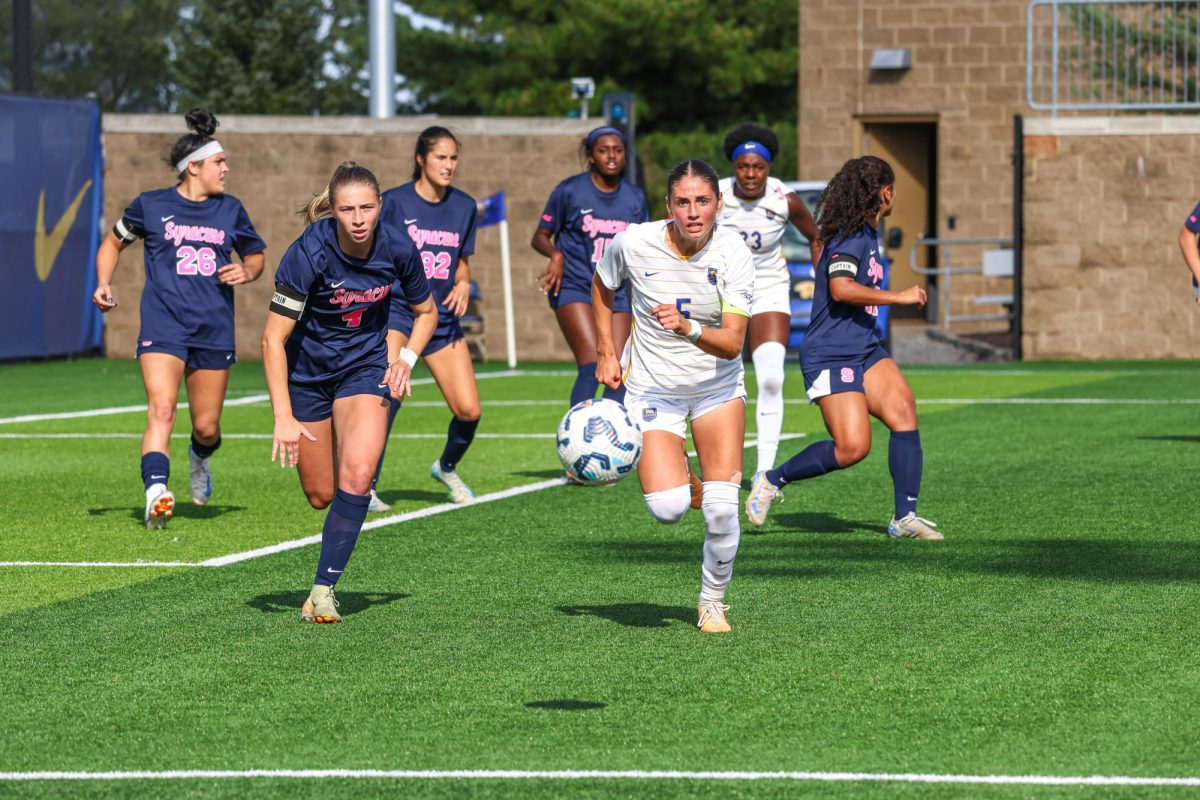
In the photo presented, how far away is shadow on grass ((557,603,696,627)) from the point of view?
25.5 ft

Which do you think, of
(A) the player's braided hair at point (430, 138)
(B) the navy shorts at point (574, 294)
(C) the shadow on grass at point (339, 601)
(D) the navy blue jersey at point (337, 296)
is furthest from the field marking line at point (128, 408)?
(D) the navy blue jersey at point (337, 296)

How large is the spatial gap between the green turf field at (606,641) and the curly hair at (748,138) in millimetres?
2120

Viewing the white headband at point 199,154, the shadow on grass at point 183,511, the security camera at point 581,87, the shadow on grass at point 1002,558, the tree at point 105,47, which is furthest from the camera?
the tree at point 105,47

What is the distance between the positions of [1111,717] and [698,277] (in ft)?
7.93

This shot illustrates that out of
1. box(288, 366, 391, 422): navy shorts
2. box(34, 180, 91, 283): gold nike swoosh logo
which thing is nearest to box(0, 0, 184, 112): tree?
box(34, 180, 91, 283): gold nike swoosh logo

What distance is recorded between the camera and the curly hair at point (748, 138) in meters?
11.5

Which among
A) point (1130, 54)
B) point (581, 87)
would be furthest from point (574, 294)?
point (1130, 54)

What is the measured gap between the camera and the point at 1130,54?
25.5m

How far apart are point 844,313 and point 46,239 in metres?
16.8

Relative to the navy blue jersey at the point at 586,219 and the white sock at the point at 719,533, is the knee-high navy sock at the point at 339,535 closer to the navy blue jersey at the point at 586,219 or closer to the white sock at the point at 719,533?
the white sock at the point at 719,533

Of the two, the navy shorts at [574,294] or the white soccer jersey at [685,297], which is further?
the navy shorts at [574,294]

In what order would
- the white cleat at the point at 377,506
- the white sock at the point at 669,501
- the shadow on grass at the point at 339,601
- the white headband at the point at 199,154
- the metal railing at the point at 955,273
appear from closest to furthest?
1. the white sock at the point at 669,501
2. the shadow on grass at the point at 339,601
3. the white headband at the point at 199,154
4. the white cleat at the point at 377,506
5. the metal railing at the point at 955,273

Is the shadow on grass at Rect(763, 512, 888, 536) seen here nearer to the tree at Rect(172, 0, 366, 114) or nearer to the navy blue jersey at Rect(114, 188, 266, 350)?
the navy blue jersey at Rect(114, 188, 266, 350)

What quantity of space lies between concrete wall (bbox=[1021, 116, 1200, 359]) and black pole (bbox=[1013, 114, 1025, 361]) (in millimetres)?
76
